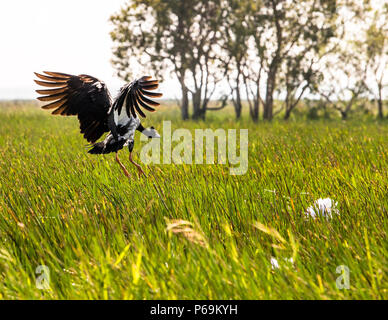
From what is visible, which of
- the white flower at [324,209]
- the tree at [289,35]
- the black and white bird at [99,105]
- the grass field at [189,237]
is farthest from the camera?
the tree at [289,35]

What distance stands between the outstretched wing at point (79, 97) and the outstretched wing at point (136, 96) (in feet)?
0.51

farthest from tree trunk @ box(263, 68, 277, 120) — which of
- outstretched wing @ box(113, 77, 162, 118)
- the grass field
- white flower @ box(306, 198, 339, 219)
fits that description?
outstretched wing @ box(113, 77, 162, 118)

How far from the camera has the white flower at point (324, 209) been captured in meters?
2.08

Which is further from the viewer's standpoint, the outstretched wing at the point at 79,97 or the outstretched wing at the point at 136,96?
the outstretched wing at the point at 79,97

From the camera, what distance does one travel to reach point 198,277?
1.45m

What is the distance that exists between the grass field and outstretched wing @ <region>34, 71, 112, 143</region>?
1.70ft

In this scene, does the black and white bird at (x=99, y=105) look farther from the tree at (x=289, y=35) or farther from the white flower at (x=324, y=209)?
the tree at (x=289, y=35)

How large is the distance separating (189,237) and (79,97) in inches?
49.5

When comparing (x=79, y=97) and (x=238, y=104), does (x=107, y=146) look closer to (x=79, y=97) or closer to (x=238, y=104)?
(x=79, y=97)

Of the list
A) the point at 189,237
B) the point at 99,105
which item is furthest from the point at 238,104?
the point at 189,237

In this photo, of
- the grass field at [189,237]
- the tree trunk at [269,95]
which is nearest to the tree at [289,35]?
the tree trunk at [269,95]
